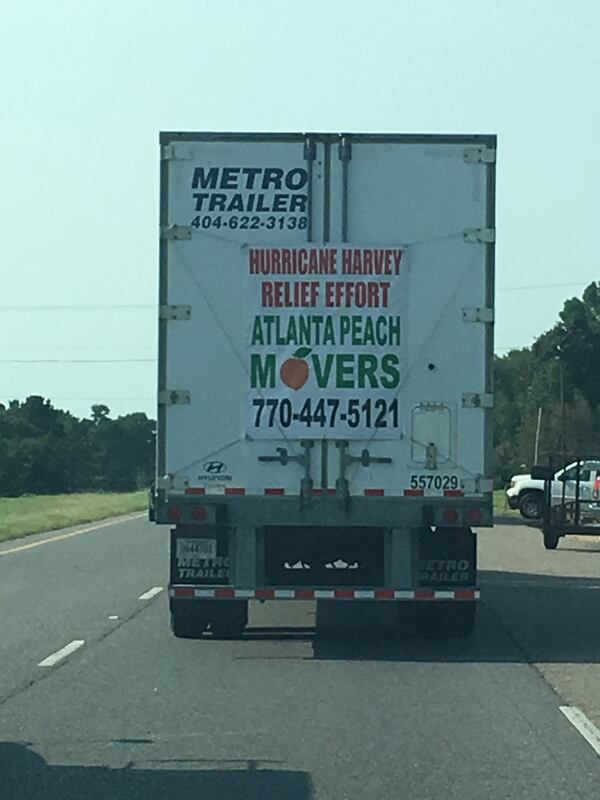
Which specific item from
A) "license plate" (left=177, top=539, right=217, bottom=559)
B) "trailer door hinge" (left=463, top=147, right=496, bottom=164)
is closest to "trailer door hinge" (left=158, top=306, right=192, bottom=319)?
"license plate" (left=177, top=539, right=217, bottom=559)

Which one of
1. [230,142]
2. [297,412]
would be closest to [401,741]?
[297,412]

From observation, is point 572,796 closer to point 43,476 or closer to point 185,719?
point 185,719

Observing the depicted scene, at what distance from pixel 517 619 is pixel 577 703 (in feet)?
20.7

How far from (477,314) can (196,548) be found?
3.25 meters

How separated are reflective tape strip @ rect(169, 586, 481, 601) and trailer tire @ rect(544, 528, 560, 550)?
17293mm

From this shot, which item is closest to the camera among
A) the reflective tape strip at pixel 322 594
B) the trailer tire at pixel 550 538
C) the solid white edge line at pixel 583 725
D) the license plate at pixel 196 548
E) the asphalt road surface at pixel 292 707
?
the asphalt road surface at pixel 292 707

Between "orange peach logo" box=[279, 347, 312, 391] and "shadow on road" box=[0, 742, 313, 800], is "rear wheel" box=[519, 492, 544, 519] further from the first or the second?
"shadow on road" box=[0, 742, 313, 800]

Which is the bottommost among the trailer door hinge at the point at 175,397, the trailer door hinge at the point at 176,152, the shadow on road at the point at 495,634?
the shadow on road at the point at 495,634

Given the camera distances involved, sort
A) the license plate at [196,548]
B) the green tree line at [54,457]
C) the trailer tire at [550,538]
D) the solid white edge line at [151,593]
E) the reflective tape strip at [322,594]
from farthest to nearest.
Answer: the green tree line at [54,457], the trailer tire at [550,538], the solid white edge line at [151,593], the license plate at [196,548], the reflective tape strip at [322,594]

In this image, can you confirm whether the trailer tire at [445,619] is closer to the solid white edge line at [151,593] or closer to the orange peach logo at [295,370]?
the orange peach logo at [295,370]

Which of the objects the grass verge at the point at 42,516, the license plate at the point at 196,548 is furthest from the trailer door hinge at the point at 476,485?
the grass verge at the point at 42,516

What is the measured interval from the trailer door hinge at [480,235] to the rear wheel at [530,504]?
1265 inches

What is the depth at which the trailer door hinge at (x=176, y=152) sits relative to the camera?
593 inches

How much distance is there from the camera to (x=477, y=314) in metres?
15.0
